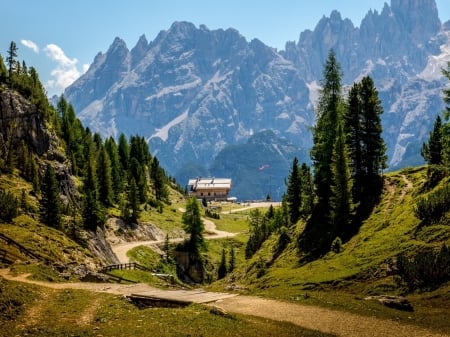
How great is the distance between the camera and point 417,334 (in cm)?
2595

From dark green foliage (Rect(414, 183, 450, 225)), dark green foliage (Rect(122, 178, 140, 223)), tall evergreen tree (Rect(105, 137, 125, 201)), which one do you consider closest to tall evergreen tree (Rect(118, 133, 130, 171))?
tall evergreen tree (Rect(105, 137, 125, 201))

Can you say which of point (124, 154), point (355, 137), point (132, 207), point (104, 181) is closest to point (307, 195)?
point (355, 137)

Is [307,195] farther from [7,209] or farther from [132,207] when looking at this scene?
[132,207]

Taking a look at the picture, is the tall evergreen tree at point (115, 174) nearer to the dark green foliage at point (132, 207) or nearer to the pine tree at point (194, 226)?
the dark green foliage at point (132, 207)

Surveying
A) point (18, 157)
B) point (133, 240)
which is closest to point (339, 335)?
point (18, 157)

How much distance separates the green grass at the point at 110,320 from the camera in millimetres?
26234

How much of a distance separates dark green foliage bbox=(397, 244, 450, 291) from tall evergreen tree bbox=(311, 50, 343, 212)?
2910 cm

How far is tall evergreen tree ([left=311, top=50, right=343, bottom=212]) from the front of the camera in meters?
66.6

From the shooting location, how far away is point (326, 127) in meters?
67.1

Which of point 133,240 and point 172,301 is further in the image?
point 133,240

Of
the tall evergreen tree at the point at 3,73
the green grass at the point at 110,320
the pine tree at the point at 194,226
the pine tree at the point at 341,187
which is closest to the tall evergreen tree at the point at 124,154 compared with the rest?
the tall evergreen tree at the point at 3,73

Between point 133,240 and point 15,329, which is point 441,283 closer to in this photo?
point 15,329

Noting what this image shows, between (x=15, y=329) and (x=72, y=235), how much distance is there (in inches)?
1896

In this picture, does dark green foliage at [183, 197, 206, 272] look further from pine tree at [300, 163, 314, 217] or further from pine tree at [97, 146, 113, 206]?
pine tree at [300, 163, 314, 217]
